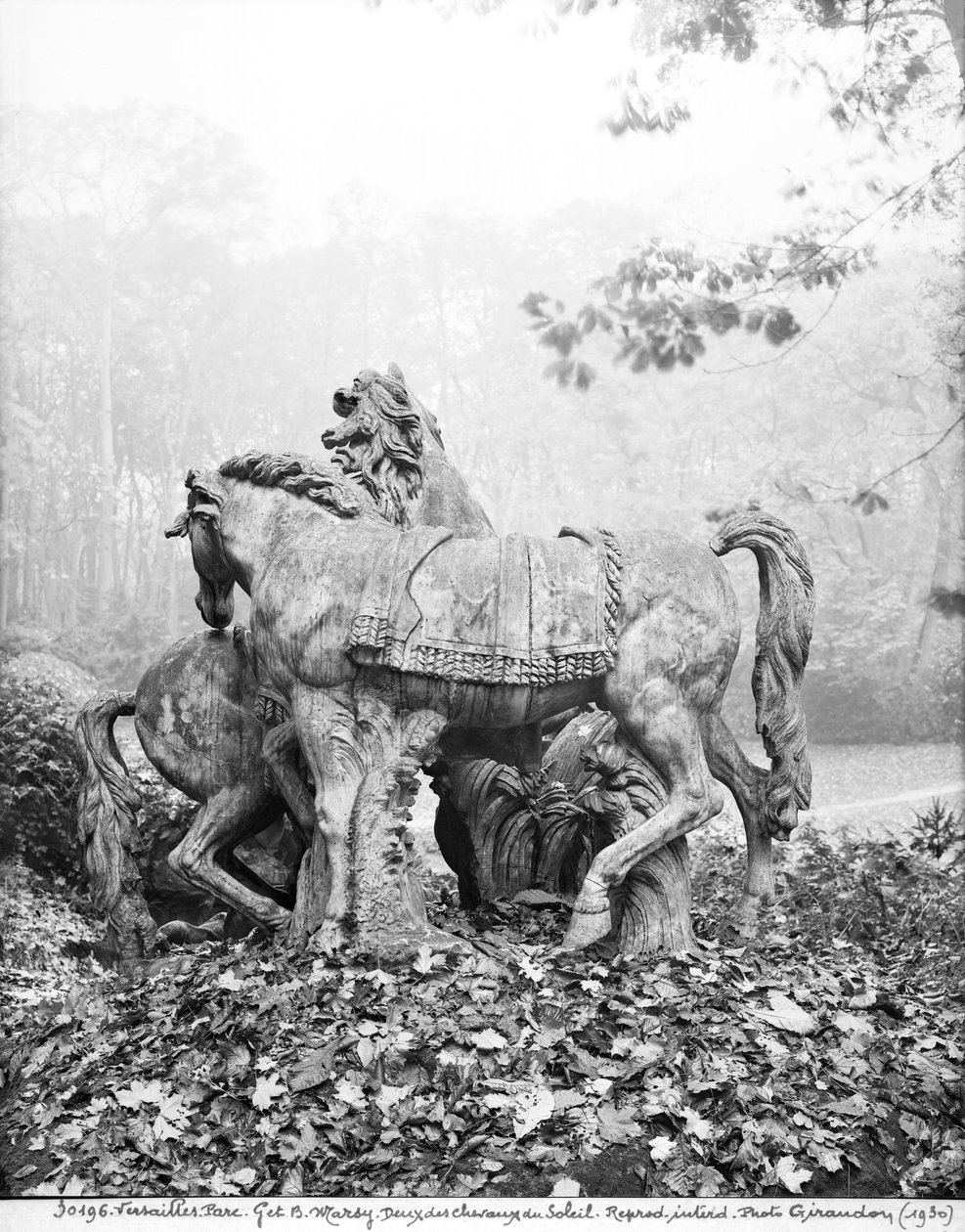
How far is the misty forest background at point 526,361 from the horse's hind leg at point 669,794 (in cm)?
495

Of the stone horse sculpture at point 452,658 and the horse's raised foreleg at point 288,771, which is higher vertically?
the stone horse sculpture at point 452,658

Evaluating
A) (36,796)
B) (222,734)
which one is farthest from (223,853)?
(36,796)

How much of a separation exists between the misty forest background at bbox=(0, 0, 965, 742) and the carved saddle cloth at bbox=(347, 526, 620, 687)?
4.80m

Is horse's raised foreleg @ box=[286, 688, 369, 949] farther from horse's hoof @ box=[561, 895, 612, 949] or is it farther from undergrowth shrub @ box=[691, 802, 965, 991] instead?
undergrowth shrub @ box=[691, 802, 965, 991]

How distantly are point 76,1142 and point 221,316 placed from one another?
714cm

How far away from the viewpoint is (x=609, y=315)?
9711 mm

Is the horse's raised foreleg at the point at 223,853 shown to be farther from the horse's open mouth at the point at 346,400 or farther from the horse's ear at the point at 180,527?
the horse's open mouth at the point at 346,400

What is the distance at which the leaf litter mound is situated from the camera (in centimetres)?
357

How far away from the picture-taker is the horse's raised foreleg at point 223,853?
4.91 metres

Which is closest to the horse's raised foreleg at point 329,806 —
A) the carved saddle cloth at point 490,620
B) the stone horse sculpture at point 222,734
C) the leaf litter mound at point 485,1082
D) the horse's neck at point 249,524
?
→ the leaf litter mound at point 485,1082

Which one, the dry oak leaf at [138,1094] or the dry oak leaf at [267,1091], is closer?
the dry oak leaf at [267,1091]

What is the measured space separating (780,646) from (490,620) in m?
1.21

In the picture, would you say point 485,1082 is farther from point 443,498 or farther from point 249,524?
point 443,498

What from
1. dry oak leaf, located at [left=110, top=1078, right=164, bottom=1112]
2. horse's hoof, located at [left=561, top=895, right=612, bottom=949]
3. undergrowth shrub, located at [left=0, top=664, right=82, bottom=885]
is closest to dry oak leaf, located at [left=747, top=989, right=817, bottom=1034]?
horse's hoof, located at [left=561, top=895, right=612, bottom=949]
